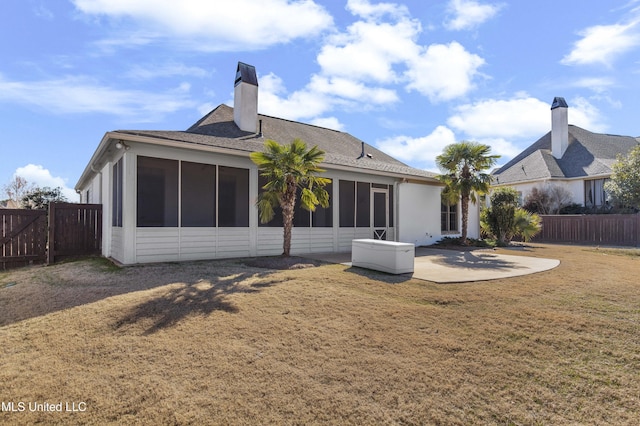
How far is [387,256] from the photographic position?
23.7ft

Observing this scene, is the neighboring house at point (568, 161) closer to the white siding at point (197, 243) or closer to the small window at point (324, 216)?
the small window at point (324, 216)

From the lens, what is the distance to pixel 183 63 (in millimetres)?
9234

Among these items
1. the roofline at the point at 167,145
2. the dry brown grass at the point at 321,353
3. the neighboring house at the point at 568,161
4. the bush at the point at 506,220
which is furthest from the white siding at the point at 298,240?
the neighboring house at the point at 568,161

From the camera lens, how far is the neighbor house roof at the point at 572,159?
22.6 m

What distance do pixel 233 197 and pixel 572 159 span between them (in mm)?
26684

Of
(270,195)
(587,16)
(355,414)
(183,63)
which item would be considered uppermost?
(587,16)

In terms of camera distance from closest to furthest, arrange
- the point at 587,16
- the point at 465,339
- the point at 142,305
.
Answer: the point at 465,339
the point at 142,305
the point at 587,16

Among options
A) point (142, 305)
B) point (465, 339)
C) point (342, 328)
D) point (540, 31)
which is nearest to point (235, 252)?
point (142, 305)

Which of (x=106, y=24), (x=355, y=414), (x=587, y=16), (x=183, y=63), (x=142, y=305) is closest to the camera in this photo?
(x=355, y=414)

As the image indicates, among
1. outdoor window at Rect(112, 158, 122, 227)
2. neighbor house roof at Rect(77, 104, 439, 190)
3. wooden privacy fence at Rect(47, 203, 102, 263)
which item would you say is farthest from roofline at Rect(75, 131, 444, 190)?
wooden privacy fence at Rect(47, 203, 102, 263)

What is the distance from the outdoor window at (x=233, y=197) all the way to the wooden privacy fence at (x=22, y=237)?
5793 millimetres

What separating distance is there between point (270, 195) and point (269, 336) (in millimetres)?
5266

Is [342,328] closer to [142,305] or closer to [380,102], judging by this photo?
[142,305]

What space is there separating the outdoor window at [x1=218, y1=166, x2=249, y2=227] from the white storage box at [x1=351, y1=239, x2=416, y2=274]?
152 inches
